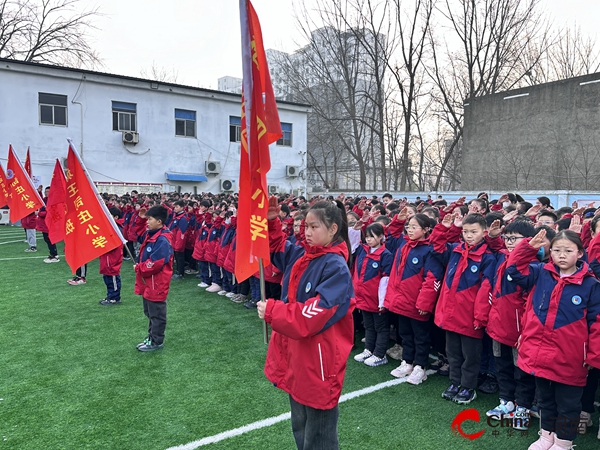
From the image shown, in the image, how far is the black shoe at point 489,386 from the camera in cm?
430

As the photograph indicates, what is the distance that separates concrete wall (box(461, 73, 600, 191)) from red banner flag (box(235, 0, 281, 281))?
17115mm

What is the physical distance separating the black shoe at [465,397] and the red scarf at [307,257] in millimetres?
2372

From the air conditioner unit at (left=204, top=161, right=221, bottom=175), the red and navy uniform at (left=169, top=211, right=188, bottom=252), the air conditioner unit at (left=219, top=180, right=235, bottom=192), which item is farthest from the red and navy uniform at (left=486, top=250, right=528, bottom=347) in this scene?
the air conditioner unit at (left=219, top=180, right=235, bottom=192)

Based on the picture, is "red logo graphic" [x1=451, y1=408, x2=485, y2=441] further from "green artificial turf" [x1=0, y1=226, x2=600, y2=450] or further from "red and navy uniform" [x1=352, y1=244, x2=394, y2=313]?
"red and navy uniform" [x1=352, y1=244, x2=394, y2=313]

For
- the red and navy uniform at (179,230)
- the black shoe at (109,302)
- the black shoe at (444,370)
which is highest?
the red and navy uniform at (179,230)

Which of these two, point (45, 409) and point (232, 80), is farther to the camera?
point (232, 80)

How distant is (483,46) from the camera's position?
24047 mm

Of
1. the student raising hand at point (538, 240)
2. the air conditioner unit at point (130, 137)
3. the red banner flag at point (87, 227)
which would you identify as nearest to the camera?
the student raising hand at point (538, 240)

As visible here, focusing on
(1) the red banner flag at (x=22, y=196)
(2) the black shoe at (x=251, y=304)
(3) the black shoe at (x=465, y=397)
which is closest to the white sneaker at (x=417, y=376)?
(3) the black shoe at (x=465, y=397)

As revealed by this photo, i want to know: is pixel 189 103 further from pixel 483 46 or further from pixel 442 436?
pixel 442 436

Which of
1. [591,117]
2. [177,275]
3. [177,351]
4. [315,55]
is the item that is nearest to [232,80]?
[315,55]

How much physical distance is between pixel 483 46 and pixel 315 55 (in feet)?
30.9

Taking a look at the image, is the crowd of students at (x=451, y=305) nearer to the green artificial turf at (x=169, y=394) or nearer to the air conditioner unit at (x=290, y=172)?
the green artificial turf at (x=169, y=394)

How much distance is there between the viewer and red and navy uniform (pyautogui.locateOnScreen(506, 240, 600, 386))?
10.1ft
